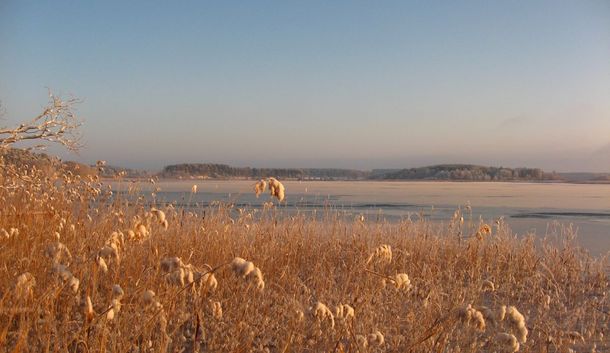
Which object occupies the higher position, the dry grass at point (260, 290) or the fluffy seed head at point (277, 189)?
the fluffy seed head at point (277, 189)

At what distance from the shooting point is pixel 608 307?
5.36 m

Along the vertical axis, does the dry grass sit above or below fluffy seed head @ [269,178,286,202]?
below

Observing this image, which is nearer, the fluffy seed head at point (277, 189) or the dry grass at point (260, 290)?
the fluffy seed head at point (277, 189)

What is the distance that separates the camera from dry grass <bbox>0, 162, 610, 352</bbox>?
2.70 metres

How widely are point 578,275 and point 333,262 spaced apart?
9.30ft

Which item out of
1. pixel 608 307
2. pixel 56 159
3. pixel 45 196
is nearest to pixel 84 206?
pixel 45 196

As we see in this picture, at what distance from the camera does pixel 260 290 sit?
2.50m

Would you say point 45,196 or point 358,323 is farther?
point 45,196

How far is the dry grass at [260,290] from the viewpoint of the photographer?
2697 mm

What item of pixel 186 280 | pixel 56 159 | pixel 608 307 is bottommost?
pixel 608 307

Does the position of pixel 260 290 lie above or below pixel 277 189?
below

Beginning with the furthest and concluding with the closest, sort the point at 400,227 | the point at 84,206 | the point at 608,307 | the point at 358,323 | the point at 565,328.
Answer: the point at 400,227
the point at 84,206
the point at 608,307
the point at 565,328
the point at 358,323

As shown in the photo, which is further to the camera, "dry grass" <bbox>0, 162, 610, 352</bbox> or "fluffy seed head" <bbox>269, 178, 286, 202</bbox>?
"dry grass" <bbox>0, 162, 610, 352</bbox>

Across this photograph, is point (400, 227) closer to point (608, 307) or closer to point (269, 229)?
point (269, 229)
